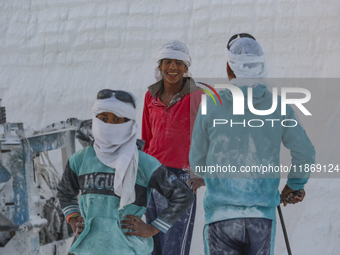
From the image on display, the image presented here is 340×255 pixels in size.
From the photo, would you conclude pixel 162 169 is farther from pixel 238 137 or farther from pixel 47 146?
pixel 47 146

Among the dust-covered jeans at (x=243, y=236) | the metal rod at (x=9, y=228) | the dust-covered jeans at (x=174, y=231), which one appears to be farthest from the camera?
the metal rod at (x=9, y=228)

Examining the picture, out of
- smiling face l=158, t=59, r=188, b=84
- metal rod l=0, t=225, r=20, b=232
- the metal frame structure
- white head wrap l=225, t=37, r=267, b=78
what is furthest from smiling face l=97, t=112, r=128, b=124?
metal rod l=0, t=225, r=20, b=232

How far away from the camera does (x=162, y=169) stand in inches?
83.8

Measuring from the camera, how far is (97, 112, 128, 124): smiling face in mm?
2119

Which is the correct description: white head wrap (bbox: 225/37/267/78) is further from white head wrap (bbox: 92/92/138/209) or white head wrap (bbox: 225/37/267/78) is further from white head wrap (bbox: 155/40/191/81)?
white head wrap (bbox: 155/40/191/81)

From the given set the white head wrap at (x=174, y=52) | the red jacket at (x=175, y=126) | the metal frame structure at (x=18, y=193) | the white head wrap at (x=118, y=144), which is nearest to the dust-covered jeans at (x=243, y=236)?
the white head wrap at (x=118, y=144)

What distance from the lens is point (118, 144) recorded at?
2.10m

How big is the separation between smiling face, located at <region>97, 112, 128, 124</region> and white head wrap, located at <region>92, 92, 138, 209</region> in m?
0.02

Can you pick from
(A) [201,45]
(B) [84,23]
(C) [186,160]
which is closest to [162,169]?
(C) [186,160]

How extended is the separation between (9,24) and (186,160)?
301cm

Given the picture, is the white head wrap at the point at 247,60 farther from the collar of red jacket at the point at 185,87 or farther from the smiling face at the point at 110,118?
the collar of red jacket at the point at 185,87

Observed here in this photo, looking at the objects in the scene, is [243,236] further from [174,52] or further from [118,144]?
[174,52]

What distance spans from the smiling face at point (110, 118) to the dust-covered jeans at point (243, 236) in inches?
23.4

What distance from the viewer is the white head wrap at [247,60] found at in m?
2.11
